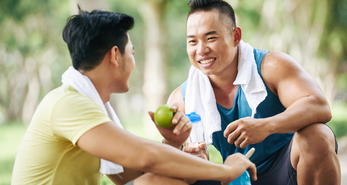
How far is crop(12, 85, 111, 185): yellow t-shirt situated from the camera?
6.46 feet

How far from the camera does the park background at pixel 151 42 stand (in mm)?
11922

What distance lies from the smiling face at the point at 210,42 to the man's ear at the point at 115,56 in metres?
0.95

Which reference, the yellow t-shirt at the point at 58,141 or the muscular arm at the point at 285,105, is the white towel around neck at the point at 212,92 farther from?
the yellow t-shirt at the point at 58,141

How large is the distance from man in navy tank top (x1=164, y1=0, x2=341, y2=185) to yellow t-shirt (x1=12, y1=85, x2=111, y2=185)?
30.2 inches

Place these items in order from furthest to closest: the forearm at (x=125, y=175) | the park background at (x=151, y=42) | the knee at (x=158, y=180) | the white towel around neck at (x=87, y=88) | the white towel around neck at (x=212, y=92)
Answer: the park background at (x=151, y=42)
the white towel around neck at (x=212, y=92)
the forearm at (x=125, y=175)
the white towel around neck at (x=87, y=88)
the knee at (x=158, y=180)

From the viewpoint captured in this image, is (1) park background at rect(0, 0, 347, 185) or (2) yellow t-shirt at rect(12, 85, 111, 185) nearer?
(2) yellow t-shirt at rect(12, 85, 111, 185)

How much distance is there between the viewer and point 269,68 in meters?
3.03

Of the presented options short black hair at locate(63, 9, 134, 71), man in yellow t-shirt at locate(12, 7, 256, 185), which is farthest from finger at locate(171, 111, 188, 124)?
short black hair at locate(63, 9, 134, 71)

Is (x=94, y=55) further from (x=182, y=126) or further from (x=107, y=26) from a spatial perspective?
(x=182, y=126)

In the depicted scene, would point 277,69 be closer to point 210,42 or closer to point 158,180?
point 210,42

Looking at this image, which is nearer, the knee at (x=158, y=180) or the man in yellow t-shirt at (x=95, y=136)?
the man in yellow t-shirt at (x=95, y=136)

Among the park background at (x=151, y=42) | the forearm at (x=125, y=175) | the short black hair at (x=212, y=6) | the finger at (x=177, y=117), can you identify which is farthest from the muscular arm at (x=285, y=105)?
the park background at (x=151, y=42)

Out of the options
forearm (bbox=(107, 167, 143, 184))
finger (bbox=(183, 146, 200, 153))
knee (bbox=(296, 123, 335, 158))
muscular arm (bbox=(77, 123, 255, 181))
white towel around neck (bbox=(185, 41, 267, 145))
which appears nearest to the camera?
muscular arm (bbox=(77, 123, 255, 181))

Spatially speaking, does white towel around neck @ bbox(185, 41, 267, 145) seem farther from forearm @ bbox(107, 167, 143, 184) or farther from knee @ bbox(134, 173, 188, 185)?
knee @ bbox(134, 173, 188, 185)
